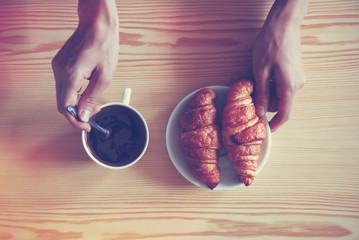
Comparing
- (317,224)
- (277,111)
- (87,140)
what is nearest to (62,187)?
(87,140)

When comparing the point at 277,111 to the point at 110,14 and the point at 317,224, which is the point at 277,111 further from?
the point at 110,14

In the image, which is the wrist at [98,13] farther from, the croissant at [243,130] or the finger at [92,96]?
the croissant at [243,130]

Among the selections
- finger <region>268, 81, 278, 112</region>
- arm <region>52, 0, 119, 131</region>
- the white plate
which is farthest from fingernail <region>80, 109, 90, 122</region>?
finger <region>268, 81, 278, 112</region>

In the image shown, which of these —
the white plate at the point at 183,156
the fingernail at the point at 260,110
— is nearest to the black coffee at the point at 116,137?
the white plate at the point at 183,156

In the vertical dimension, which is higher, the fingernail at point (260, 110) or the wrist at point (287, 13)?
the wrist at point (287, 13)

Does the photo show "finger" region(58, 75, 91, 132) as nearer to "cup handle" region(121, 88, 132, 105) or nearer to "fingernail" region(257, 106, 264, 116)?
"cup handle" region(121, 88, 132, 105)

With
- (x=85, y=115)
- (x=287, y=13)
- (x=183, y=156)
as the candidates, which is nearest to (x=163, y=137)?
(x=183, y=156)
